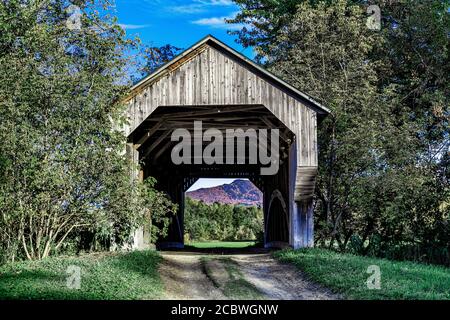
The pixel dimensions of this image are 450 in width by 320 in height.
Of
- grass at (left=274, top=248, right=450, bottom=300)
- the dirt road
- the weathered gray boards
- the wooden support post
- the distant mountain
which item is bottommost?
the dirt road

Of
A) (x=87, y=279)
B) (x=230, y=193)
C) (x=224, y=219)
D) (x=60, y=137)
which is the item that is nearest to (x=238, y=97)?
(x=60, y=137)

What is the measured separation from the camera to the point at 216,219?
4138 cm

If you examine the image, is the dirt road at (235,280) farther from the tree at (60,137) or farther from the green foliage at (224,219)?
the green foliage at (224,219)

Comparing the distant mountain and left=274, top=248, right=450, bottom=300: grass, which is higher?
the distant mountain

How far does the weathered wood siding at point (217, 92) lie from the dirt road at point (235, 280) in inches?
177

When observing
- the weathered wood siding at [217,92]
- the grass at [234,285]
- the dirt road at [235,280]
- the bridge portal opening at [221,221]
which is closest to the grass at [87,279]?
the dirt road at [235,280]

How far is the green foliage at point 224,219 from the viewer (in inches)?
1612

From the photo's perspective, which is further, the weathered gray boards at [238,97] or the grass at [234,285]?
the weathered gray boards at [238,97]

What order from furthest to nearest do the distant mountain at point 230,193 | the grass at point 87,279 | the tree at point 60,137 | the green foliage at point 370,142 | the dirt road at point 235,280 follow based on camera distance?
the distant mountain at point 230,193, the green foliage at point 370,142, the tree at point 60,137, the dirt road at point 235,280, the grass at point 87,279

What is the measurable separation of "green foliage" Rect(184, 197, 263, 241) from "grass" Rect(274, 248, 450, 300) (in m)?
27.2

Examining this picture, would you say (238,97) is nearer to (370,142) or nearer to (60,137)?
(370,142)

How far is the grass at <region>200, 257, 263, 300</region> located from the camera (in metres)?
9.70

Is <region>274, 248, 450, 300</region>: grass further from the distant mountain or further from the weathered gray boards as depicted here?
the distant mountain

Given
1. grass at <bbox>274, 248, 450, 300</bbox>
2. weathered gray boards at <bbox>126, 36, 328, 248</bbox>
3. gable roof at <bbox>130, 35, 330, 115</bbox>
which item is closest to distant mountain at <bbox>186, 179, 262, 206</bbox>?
weathered gray boards at <bbox>126, 36, 328, 248</bbox>
